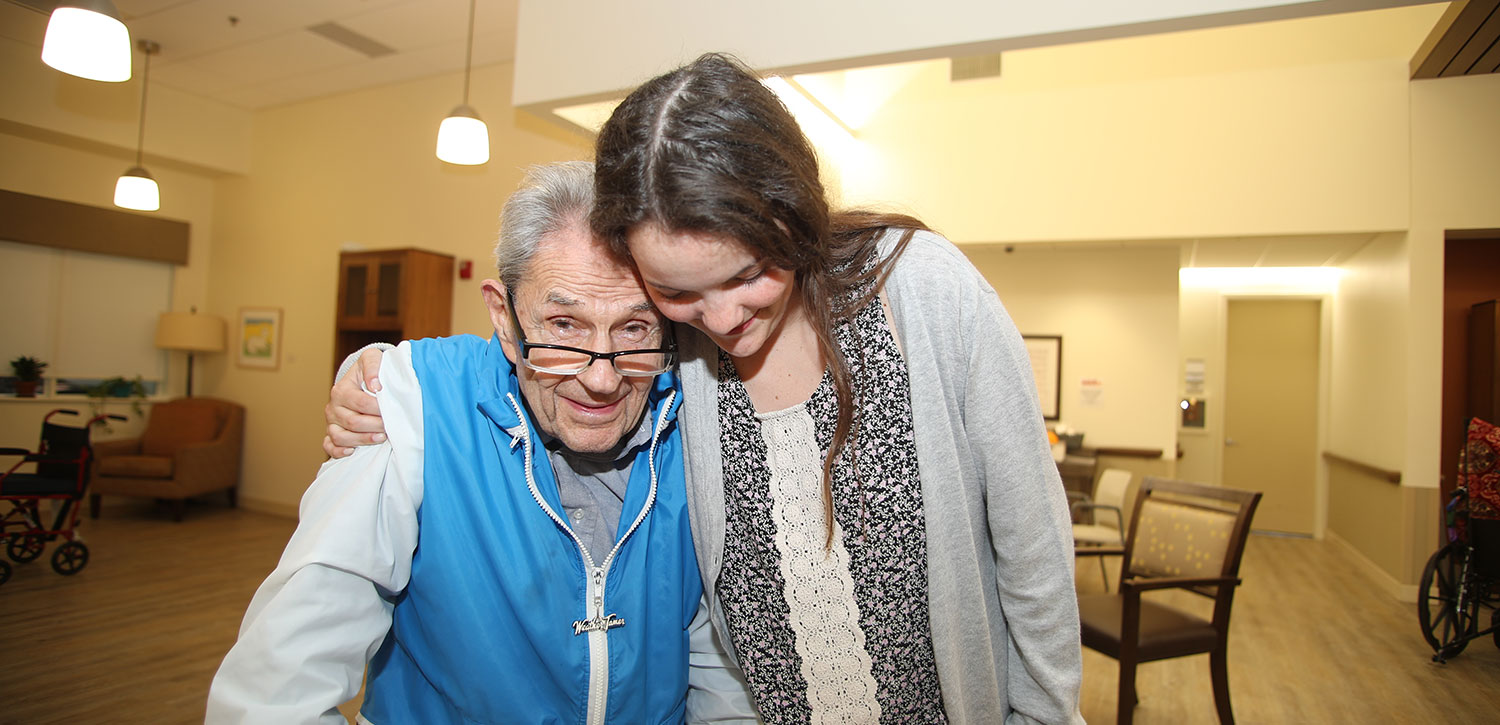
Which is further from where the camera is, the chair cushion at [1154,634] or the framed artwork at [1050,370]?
the framed artwork at [1050,370]

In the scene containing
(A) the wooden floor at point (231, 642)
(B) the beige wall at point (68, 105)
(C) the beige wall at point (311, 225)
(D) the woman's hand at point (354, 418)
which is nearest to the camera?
(D) the woman's hand at point (354, 418)

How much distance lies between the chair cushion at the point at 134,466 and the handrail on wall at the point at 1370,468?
15.5ft

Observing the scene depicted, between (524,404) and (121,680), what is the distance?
3.84 m

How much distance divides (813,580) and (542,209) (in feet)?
2.26

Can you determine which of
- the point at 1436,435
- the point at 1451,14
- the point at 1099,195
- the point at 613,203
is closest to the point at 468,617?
the point at 613,203

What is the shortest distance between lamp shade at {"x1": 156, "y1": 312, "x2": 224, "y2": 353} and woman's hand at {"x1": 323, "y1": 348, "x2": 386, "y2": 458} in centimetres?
301

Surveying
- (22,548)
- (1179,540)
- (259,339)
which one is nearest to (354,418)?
(22,548)

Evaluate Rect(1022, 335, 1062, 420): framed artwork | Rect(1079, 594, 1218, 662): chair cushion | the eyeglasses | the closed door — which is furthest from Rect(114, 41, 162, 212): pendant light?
the closed door

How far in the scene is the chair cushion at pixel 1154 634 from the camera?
9.86 feet

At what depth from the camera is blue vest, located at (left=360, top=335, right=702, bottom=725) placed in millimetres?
1087

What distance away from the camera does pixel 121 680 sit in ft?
11.9

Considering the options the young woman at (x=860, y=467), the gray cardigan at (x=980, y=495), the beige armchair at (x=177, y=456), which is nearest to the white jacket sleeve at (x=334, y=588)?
the young woman at (x=860, y=467)

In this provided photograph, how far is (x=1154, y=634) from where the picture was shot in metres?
3.06

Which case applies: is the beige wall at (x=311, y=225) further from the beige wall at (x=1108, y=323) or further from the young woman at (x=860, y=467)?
the young woman at (x=860, y=467)
